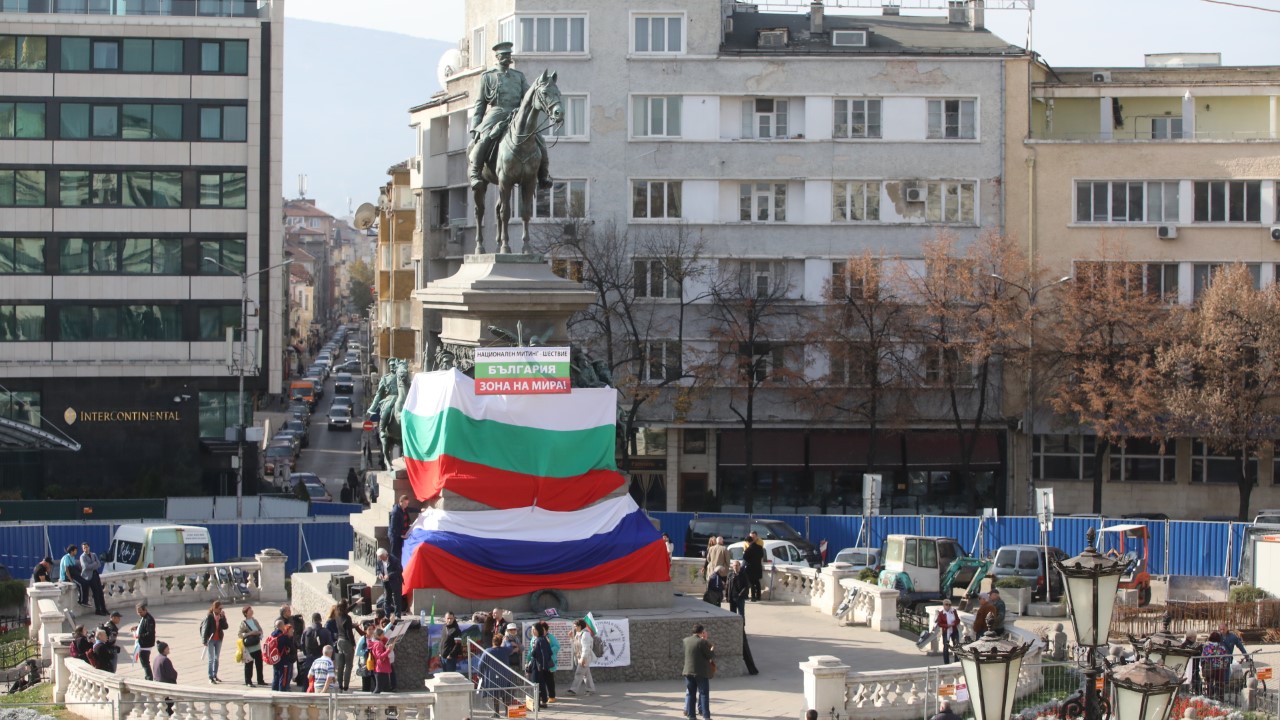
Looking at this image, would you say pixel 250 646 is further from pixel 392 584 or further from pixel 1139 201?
pixel 1139 201

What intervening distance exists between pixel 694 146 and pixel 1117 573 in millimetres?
48049

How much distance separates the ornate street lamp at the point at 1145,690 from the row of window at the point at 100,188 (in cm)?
5566

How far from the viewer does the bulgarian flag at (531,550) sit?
2869 cm

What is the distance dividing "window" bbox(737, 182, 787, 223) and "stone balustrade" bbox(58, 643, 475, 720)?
4156 centimetres

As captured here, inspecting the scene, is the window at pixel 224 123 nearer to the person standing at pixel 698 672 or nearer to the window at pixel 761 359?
the window at pixel 761 359

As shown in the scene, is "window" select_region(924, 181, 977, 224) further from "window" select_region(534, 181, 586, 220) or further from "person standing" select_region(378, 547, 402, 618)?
"person standing" select_region(378, 547, 402, 618)

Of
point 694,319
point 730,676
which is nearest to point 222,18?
point 694,319

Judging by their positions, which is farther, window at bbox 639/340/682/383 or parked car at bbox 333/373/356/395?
parked car at bbox 333/373/356/395

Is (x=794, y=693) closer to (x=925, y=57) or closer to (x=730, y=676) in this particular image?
(x=730, y=676)

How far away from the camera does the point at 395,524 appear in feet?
96.0

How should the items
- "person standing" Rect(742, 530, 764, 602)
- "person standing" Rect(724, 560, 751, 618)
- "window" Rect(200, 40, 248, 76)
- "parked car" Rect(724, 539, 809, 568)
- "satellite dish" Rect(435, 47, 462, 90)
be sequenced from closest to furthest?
1. "person standing" Rect(724, 560, 751, 618)
2. "person standing" Rect(742, 530, 764, 602)
3. "parked car" Rect(724, 539, 809, 568)
4. "window" Rect(200, 40, 248, 76)
5. "satellite dish" Rect(435, 47, 462, 90)

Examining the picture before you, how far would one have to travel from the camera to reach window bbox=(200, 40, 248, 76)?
6675 centimetres

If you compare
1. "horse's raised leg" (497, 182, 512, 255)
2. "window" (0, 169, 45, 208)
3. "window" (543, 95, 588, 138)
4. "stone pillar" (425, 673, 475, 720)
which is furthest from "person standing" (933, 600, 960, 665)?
"window" (0, 169, 45, 208)

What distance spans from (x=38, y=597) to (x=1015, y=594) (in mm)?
20165
